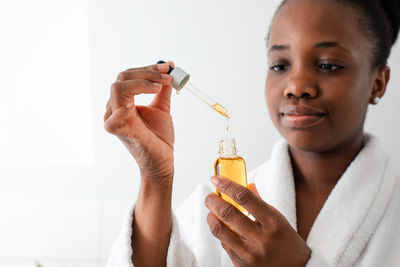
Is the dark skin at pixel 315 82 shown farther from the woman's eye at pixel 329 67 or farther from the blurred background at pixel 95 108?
the blurred background at pixel 95 108

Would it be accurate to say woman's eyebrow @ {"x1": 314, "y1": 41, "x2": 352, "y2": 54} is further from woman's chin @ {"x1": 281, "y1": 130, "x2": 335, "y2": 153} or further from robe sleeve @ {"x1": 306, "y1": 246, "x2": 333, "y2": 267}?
robe sleeve @ {"x1": 306, "y1": 246, "x2": 333, "y2": 267}

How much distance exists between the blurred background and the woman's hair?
0.38 metres

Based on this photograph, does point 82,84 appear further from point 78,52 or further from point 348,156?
point 348,156

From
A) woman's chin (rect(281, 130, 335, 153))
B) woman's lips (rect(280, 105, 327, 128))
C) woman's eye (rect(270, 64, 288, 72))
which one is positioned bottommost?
woman's chin (rect(281, 130, 335, 153))

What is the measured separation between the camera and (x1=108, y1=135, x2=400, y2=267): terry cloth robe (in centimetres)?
76

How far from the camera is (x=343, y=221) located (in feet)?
2.59

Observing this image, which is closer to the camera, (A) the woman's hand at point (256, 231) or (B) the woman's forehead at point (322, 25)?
(A) the woman's hand at point (256, 231)

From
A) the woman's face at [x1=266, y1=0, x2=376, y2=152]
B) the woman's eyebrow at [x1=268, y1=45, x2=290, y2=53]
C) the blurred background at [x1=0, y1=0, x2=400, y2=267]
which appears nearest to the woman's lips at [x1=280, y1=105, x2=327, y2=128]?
the woman's face at [x1=266, y1=0, x2=376, y2=152]

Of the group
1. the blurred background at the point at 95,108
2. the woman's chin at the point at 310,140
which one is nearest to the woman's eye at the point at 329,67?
the woman's chin at the point at 310,140

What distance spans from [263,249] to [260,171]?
404 millimetres

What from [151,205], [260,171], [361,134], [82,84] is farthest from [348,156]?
[82,84]

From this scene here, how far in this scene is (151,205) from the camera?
754mm

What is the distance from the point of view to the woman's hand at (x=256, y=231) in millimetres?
580

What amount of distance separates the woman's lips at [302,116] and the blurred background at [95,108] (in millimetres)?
497
